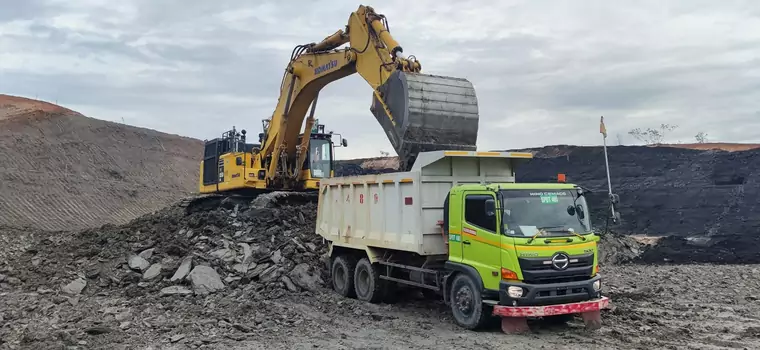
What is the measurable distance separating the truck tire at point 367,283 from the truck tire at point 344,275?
13 centimetres

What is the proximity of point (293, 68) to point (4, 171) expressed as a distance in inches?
672

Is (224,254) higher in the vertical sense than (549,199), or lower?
lower

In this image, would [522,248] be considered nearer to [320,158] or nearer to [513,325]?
[513,325]

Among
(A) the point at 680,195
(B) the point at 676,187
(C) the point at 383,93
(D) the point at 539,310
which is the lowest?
(D) the point at 539,310

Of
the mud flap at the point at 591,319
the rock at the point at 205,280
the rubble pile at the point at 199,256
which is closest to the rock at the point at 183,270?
the rubble pile at the point at 199,256

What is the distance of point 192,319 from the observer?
31.7 feet

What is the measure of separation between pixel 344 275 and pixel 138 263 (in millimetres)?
4278

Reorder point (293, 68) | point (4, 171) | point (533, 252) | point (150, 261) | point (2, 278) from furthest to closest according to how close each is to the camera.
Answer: point (4, 171) < point (293, 68) < point (150, 261) < point (2, 278) < point (533, 252)

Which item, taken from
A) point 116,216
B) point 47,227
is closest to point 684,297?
point 47,227

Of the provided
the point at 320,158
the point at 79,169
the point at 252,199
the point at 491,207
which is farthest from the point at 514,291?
the point at 79,169

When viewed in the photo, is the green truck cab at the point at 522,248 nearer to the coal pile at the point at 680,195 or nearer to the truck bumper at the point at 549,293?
the truck bumper at the point at 549,293

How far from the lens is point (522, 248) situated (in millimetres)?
8031

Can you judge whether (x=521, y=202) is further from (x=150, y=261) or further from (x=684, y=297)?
(x=150, y=261)

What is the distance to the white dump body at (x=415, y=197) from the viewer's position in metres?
9.47
